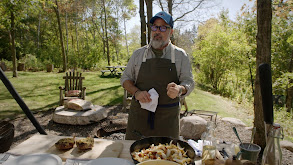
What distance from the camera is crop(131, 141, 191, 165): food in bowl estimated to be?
115 centimetres

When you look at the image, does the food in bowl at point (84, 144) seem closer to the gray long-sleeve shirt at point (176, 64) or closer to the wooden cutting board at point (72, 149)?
the wooden cutting board at point (72, 149)

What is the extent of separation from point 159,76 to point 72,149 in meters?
1.04

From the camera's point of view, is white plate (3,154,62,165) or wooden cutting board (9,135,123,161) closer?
white plate (3,154,62,165)

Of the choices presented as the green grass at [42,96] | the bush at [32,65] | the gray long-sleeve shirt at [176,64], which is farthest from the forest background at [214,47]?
→ the gray long-sleeve shirt at [176,64]

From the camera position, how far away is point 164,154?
118 cm

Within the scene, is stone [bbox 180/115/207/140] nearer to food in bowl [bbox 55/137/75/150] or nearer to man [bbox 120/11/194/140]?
man [bbox 120/11/194/140]

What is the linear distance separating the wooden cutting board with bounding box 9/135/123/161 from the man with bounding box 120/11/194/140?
53 cm

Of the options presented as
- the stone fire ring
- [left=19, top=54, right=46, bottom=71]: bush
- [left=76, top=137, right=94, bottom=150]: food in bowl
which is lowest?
the stone fire ring

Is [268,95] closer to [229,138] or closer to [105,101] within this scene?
[229,138]

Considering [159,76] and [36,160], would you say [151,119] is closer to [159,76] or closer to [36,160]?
[159,76]

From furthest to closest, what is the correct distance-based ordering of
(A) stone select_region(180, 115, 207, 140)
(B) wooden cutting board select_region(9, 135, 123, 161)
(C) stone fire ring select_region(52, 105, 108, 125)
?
1. (C) stone fire ring select_region(52, 105, 108, 125)
2. (A) stone select_region(180, 115, 207, 140)
3. (B) wooden cutting board select_region(9, 135, 123, 161)

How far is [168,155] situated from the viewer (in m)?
1.19

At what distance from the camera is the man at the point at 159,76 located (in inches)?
80.9

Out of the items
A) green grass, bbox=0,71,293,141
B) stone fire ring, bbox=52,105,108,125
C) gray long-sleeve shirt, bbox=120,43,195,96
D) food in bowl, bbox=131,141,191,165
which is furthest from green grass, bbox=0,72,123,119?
food in bowl, bbox=131,141,191,165
